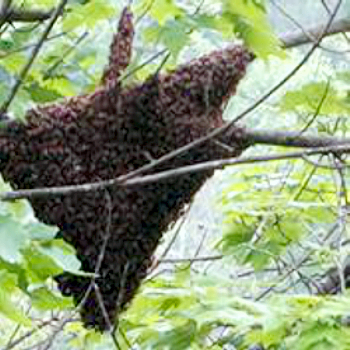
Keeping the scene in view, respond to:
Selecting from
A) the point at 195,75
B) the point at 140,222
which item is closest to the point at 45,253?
the point at 140,222

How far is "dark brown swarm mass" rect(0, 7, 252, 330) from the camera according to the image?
69.2 inches

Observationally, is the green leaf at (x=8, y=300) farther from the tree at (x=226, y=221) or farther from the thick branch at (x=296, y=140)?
the thick branch at (x=296, y=140)

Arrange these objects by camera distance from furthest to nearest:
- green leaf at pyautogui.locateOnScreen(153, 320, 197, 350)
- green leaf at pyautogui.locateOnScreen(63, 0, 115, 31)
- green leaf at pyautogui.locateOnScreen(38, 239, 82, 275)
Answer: green leaf at pyautogui.locateOnScreen(153, 320, 197, 350) < green leaf at pyautogui.locateOnScreen(63, 0, 115, 31) < green leaf at pyautogui.locateOnScreen(38, 239, 82, 275)

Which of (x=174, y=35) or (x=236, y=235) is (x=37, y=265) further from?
(x=236, y=235)

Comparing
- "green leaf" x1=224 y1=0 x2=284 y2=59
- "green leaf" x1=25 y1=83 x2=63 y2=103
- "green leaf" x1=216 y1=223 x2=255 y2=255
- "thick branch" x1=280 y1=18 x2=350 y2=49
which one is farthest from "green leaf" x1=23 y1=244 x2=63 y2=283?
"green leaf" x1=216 y1=223 x2=255 y2=255

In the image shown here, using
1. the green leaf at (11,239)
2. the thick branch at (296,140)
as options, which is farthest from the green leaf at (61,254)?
the thick branch at (296,140)

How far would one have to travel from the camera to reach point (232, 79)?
189 centimetres

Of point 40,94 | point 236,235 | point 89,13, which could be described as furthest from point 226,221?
point 89,13

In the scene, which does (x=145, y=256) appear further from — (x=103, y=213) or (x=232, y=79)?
(x=232, y=79)

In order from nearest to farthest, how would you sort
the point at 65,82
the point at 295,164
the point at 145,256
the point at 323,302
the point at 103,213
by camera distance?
the point at 323,302, the point at 103,213, the point at 145,256, the point at 65,82, the point at 295,164

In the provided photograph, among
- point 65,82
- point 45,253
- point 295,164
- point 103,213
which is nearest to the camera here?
point 45,253

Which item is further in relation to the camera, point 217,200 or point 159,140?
point 217,200

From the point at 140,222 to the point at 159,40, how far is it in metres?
0.47

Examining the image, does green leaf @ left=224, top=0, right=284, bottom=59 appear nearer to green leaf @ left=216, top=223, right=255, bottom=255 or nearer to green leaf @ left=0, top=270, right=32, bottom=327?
green leaf @ left=0, top=270, right=32, bottom=327
